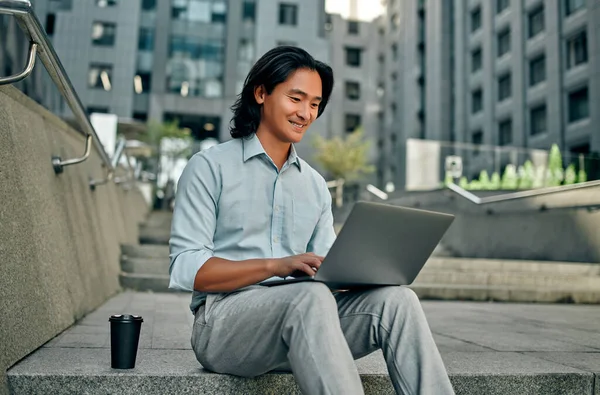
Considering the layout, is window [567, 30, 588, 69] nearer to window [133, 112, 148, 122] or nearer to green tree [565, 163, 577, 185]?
green tree [565, 163, 577, 185]

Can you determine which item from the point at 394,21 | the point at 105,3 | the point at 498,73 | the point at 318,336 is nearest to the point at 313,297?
the point at 318,336

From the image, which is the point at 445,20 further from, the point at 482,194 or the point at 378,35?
the point at 482,194

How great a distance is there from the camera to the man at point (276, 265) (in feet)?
7.24

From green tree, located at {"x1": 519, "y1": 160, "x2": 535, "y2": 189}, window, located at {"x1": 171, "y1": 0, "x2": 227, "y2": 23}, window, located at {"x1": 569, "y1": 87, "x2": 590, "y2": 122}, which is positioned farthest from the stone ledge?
window, located at {"x1": 171, "y1": 0, "x2": 227, "y2": 23}

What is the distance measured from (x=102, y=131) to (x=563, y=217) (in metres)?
8.43

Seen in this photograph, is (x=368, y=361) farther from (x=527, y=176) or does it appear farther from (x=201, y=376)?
(x=527, y=176)

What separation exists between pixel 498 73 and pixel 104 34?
2074cm

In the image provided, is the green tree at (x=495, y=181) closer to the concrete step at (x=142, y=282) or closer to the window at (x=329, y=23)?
the concrete step at (x=142, y=282)

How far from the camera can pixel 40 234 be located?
3375 millimetres

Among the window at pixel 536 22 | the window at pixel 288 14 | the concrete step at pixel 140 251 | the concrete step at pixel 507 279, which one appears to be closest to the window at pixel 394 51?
the window at pixel 288 14

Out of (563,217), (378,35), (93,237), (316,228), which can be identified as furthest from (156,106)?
(316,228)

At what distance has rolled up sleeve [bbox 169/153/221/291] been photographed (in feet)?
8.01

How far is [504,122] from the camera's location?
33094 mm

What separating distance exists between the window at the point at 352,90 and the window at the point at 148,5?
1936cm
